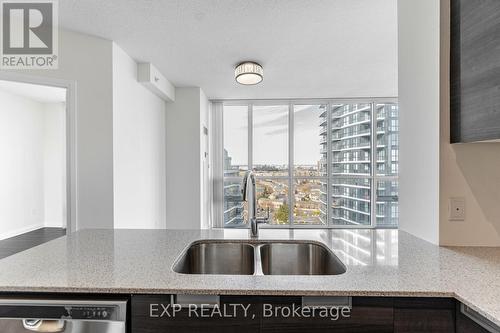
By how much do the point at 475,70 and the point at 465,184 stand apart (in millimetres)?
526

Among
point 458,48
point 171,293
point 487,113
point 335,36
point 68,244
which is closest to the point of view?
point 171,293

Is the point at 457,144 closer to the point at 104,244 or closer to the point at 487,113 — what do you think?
the point at 487,113

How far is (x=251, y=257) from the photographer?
1.49 metres

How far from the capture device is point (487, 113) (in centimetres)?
107

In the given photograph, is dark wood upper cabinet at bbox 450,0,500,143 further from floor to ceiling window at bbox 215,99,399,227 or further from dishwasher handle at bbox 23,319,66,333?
floor to ceiling window at bbox 215,99,399,227

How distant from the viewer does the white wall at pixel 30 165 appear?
4.83m

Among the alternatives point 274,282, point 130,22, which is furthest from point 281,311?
point 130,22

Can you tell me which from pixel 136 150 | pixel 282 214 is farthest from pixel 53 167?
pixel 282 214

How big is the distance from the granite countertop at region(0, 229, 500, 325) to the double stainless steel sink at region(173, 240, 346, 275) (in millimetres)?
64

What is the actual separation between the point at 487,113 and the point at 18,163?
6.37 m

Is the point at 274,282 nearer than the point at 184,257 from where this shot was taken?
Yes

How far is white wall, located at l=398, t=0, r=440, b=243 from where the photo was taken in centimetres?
140

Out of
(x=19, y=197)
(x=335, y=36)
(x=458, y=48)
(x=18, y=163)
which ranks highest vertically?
(x=335, y=36)

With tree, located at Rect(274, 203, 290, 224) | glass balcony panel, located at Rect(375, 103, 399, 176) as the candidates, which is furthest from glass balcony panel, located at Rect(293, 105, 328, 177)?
glass balcony panel, located at Rect(375, 103, 399, 176)
